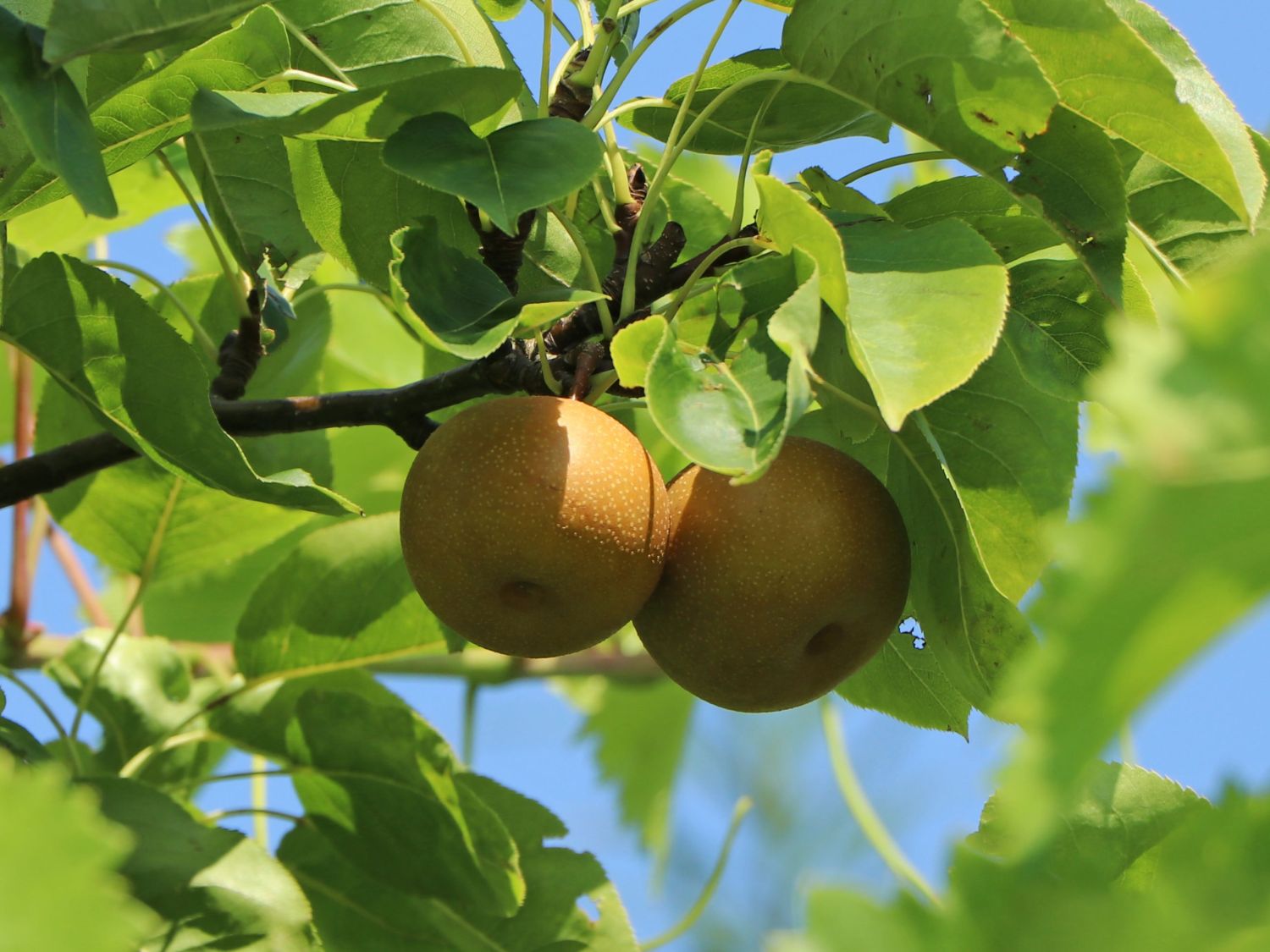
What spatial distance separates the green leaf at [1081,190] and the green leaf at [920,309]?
4.8 inches

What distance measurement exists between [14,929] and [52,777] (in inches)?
3.2

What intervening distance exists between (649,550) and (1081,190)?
545 millimetres

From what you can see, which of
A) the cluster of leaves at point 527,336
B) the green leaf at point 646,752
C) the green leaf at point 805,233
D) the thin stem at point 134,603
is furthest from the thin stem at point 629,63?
the green leaf at point 646,752

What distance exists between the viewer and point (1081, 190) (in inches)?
56.7

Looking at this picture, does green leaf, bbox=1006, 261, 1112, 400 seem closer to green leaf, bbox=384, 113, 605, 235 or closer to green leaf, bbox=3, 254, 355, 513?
green leaf, bbox=384, 113, 605, 235

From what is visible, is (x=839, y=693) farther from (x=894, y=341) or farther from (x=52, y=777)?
(x=52, y=777)

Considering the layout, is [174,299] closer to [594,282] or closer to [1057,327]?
[594,282]

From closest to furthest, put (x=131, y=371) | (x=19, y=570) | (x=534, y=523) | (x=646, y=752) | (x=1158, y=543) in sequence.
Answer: (x=1158, y=543) → (x=534, y=523) → (x=131, y=371) → (x=19, y=570) → (x=646, y=752)

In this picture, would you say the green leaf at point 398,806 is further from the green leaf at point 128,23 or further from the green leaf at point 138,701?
the green leaf at point 128,23

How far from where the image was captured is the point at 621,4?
180 cm

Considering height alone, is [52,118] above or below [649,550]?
above

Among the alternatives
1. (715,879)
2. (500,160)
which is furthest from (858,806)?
(500,160)

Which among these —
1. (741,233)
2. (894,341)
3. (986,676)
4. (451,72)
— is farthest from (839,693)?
(451,72)

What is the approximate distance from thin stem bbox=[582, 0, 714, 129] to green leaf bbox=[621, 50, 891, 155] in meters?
0.09
